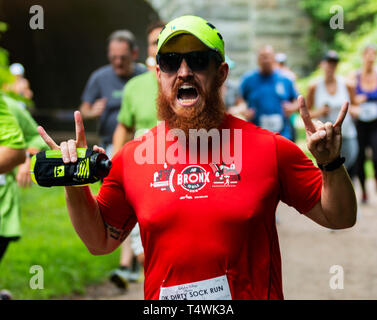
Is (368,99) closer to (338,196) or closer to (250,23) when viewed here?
(250,23)

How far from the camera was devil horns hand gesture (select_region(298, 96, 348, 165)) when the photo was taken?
2354 millimetres

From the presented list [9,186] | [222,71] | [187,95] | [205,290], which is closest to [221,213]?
[205,290]

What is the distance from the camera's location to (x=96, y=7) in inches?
909

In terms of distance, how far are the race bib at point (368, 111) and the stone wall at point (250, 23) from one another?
3.70 metres

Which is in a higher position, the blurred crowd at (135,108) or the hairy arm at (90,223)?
the blurred crowd at (135,108)

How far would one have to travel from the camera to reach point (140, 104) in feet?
17.0

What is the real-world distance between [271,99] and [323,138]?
552 centimetres

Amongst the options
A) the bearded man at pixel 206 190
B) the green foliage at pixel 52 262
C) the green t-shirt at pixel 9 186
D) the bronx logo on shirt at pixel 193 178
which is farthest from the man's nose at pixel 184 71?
the green foliage at pixel 52 262

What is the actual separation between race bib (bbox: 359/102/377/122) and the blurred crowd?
1 cm

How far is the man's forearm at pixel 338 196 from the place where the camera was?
2436 mm
